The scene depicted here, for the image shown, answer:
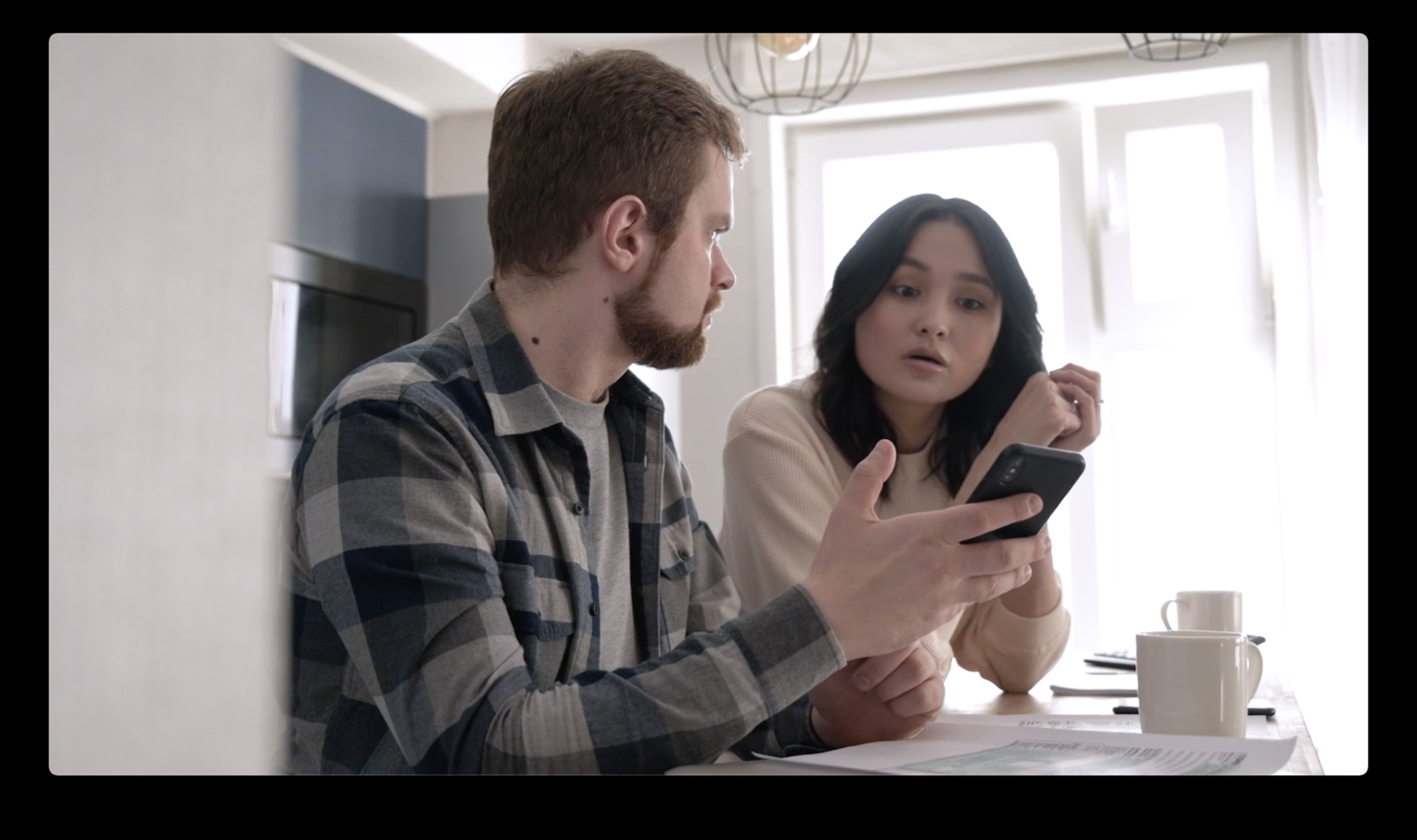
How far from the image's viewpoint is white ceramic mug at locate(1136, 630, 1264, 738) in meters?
0.83

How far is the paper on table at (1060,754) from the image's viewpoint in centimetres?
67

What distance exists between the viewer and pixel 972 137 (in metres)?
3.32

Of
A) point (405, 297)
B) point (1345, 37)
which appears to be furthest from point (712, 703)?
point (405, 297)

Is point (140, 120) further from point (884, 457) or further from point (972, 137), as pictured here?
point (972, 137)

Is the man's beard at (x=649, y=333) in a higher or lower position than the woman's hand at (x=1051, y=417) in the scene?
higher

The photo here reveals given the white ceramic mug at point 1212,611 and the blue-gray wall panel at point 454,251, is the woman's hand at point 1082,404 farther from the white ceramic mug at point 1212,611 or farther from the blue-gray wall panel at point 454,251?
the blue-gray wall panel at point 454,251

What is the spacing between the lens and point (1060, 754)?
73 cm

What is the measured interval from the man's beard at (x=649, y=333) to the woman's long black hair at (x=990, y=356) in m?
0.61

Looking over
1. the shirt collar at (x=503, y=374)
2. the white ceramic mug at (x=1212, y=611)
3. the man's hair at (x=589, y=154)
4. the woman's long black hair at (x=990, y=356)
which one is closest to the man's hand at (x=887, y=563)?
the shirt collar at (x=503, y=374)

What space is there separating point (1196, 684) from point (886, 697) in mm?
222

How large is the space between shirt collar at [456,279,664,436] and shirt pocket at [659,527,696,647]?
220 millimetres

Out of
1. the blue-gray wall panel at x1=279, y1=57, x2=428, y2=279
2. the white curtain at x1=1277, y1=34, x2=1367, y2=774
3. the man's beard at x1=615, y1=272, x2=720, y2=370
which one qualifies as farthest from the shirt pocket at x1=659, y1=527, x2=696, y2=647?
the blue-gray wall panel at x1=279, y1=57, x2=428, y2=279

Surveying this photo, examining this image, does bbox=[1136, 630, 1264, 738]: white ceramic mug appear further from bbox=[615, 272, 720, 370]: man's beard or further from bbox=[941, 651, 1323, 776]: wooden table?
bbox=[615, 272, 720, 370]: man's beard

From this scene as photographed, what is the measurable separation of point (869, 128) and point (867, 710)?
109 inches
